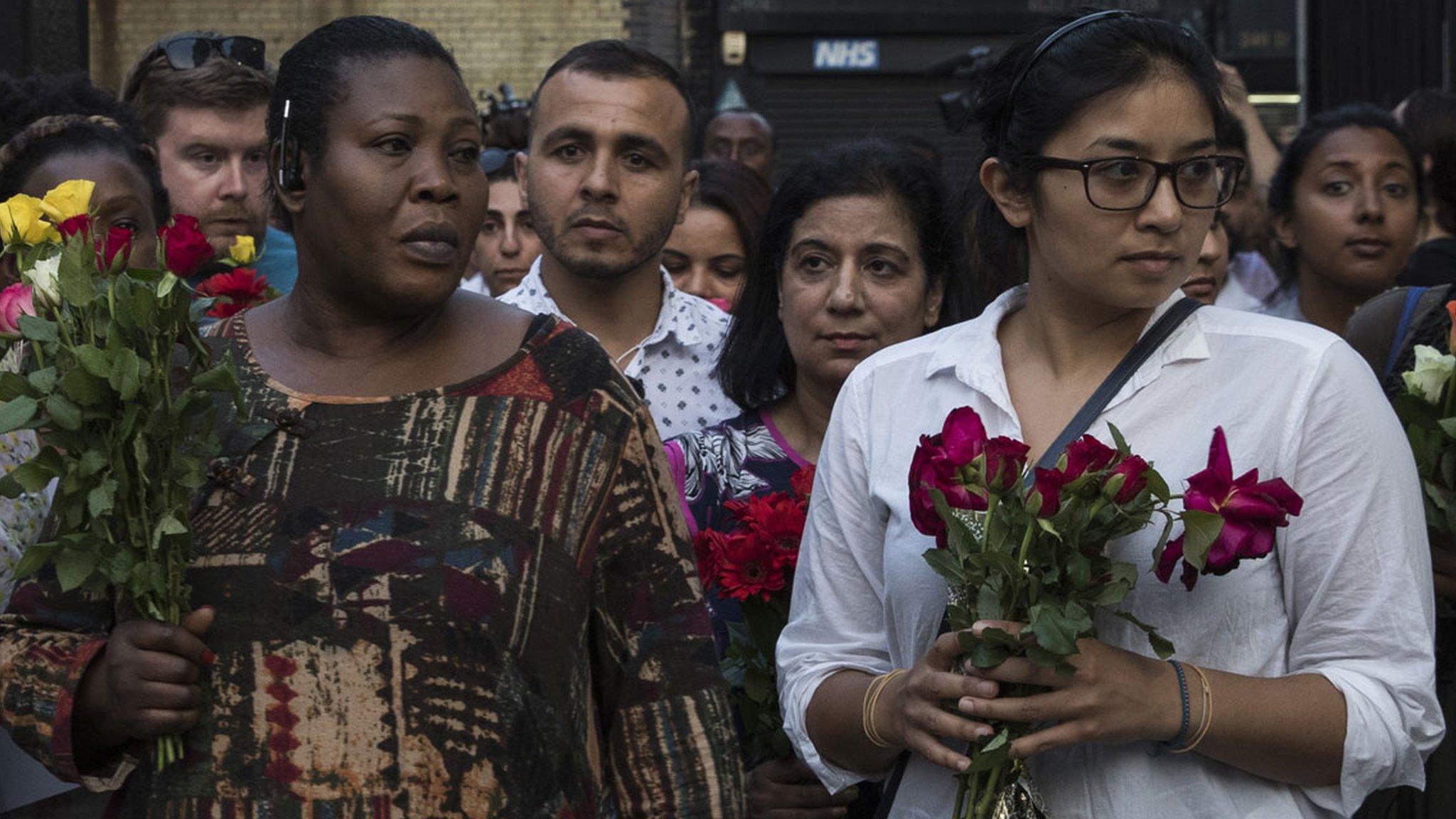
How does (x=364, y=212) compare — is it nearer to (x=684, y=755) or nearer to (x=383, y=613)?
(x=383, y=613)

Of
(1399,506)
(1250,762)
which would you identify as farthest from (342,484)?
(1399,506)

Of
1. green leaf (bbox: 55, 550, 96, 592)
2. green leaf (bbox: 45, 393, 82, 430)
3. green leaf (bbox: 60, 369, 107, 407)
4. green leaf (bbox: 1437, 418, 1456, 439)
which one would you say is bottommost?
green leaf (bbox: 1437, 418, 1456, 439)

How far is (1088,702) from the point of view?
8.31 ft

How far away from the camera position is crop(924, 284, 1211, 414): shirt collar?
9.06ft

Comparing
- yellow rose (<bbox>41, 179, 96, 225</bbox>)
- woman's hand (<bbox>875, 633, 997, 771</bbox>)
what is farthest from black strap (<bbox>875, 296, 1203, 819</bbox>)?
yellow rose (<bbox>41, 179, 96, 225</bbox>)

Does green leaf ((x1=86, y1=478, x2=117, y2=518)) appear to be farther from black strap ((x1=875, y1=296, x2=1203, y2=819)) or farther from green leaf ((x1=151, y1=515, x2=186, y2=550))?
black strap ((x1=875, y1=296, x2=1203, y2=819))

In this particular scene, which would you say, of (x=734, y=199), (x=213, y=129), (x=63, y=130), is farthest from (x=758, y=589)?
(x=734, y=199)

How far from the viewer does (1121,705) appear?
2.54 metres

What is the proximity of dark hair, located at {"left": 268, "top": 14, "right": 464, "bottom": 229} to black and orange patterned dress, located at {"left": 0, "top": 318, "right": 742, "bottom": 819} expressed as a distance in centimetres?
32

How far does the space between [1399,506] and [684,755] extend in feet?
3.40

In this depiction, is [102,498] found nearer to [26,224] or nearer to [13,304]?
[26,224]

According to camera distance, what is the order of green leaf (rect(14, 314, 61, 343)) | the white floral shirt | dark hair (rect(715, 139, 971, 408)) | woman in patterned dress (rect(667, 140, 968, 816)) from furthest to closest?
dark hair (rect(715, 139, 971, 408)), woman in patterned dress (rect(667, 140, 968, 816)), the white floral shirt, green leaf (rect(14, 314, 61, 343))

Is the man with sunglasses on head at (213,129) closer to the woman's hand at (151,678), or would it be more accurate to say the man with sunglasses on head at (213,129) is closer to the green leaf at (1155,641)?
the woman's hand at (151,678)

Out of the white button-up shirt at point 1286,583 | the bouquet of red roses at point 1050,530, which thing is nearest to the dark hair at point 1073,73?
the white button-up shirt at point 1286,583
